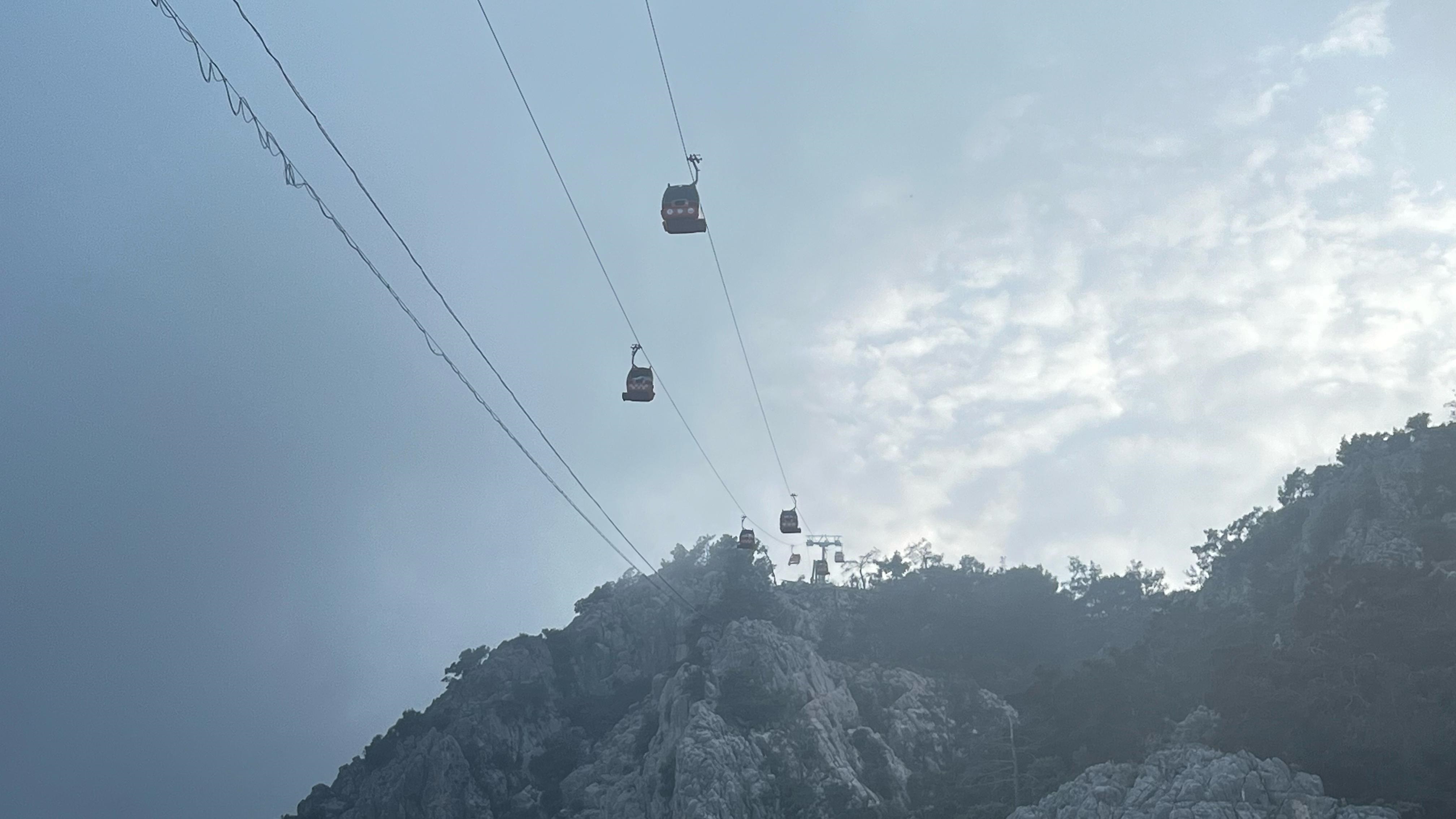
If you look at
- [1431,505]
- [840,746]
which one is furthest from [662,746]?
[1431,505]

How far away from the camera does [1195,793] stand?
6206 centimetres

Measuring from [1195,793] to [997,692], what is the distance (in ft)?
138

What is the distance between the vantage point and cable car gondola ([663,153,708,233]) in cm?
3850

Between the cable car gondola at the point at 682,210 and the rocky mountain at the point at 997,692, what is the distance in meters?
47.7

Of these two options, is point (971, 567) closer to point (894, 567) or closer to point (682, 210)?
point (894, 567)

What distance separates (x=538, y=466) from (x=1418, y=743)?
180 ft

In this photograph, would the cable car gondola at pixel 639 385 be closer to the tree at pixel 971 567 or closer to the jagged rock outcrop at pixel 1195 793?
the jagged rock outcrop at pixel 1195 793

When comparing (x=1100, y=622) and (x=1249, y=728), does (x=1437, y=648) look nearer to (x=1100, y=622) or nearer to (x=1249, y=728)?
(x=1249, y=728)

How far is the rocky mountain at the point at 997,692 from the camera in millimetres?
64125

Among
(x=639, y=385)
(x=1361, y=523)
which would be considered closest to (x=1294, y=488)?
(x=1361, y=523)

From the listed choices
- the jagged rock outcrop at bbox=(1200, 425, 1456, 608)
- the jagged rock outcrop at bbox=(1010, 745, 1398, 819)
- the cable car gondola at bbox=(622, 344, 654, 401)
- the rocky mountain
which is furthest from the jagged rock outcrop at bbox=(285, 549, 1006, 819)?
the cable car gondola at bbox=(622, 344, 654, 401)

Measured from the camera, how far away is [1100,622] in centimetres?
12388

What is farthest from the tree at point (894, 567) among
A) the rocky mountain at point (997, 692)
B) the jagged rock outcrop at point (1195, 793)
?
the jagged rock outcrop at point (1195, 793)

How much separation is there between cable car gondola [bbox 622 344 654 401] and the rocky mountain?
42601mm
